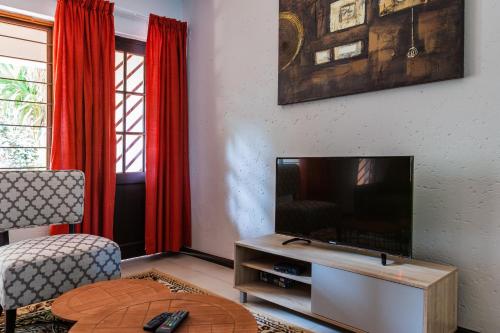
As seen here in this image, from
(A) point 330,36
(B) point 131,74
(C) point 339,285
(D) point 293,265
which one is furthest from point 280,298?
(B) point 131,74

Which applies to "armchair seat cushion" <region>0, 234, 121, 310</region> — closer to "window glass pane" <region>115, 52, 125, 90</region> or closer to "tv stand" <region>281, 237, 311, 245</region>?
"tv stand" <region>281, 237, 311, 245</region>

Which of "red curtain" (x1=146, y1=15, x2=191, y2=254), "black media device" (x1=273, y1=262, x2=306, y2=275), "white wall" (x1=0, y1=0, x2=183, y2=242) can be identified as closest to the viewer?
"black media device" (x1=273, y1=262, x2=306, y2=275)

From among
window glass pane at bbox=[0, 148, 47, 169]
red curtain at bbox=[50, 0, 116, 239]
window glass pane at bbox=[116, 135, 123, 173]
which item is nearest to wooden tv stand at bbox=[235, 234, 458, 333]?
red curtain at bbox=[50, 0, 116, 239]

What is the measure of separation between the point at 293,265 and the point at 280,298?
0.21m

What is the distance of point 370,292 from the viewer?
1.85 metres

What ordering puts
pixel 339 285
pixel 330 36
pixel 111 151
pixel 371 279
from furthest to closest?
1. pixel 111 151
2. pixel 330 36
3. pixel 339 285
4. pixel 371 279

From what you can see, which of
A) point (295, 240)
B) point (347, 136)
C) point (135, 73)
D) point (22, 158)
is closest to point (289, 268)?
point (295, 240)

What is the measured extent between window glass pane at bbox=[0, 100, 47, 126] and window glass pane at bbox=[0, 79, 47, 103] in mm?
49

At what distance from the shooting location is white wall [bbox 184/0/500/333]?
A: 192 centimetres

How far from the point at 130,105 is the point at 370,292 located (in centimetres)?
276

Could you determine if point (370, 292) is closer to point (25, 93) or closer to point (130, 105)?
point (130, 105)

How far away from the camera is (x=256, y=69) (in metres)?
3.08

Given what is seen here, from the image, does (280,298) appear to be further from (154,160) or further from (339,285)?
(154,160)

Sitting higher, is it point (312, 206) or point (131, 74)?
point (131, 74)
